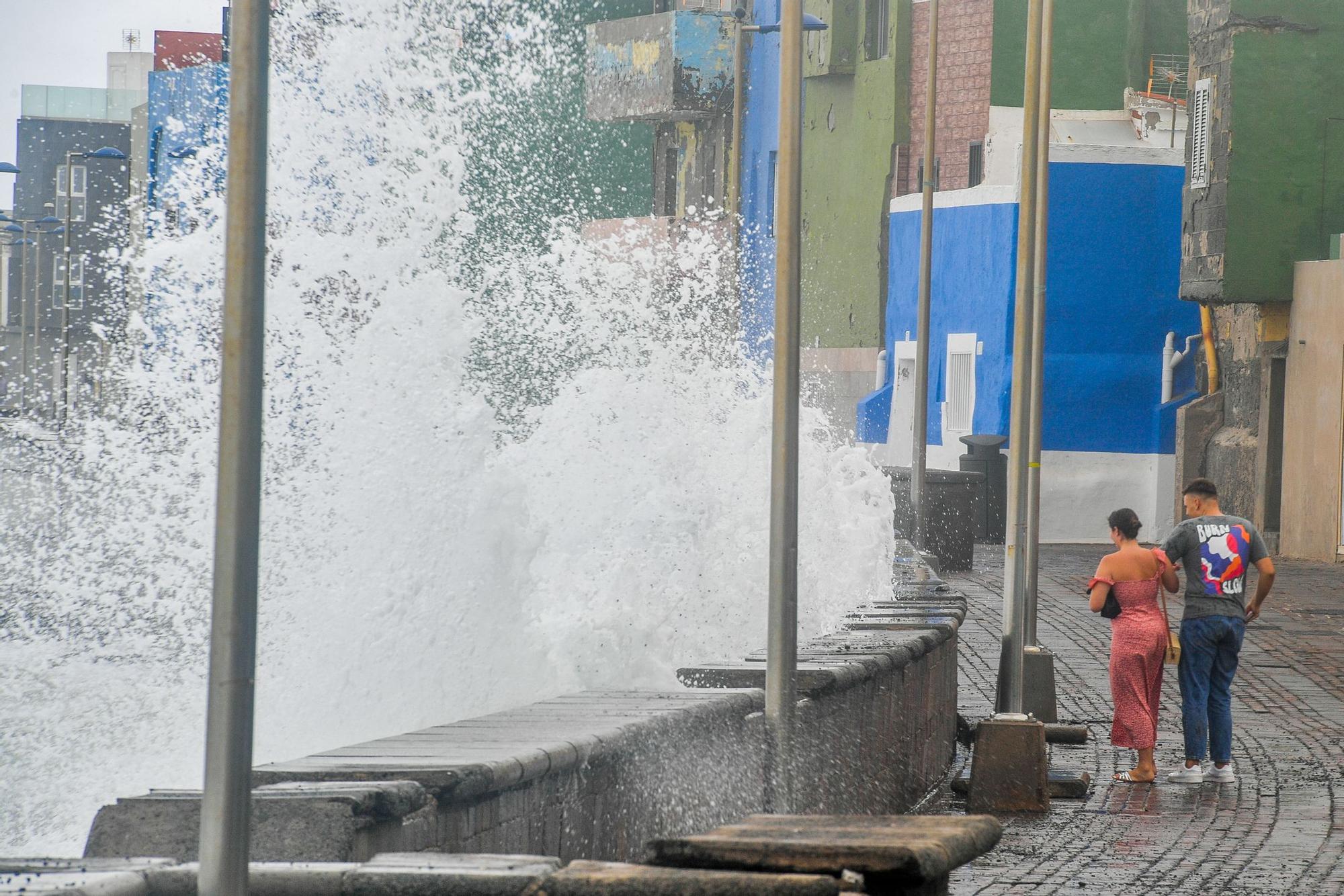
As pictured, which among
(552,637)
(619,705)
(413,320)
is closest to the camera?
(619,705)

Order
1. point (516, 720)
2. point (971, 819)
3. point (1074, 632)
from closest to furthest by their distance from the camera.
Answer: point (971, 819), point (516, 720), point (1074, 632)

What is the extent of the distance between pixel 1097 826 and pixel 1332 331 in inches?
781

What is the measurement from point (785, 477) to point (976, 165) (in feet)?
115

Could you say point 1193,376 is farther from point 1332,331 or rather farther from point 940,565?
point 940,565

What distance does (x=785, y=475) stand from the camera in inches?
263

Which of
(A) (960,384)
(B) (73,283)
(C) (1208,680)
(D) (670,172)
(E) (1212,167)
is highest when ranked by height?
(D) (670,172)

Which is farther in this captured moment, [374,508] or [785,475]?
[374,508]

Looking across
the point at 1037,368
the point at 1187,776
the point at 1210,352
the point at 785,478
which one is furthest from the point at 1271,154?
the point at 785,478

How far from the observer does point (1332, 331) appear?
27.6m

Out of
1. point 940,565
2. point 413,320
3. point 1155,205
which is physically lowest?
point 940,565

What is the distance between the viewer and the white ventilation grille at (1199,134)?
29656 millimetres

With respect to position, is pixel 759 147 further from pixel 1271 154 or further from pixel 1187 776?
pixel 1187 776

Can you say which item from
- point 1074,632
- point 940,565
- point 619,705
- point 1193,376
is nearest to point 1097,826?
point 619,705

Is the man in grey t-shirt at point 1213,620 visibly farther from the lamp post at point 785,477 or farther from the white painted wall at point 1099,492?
the white painted wall at point 1099,492
